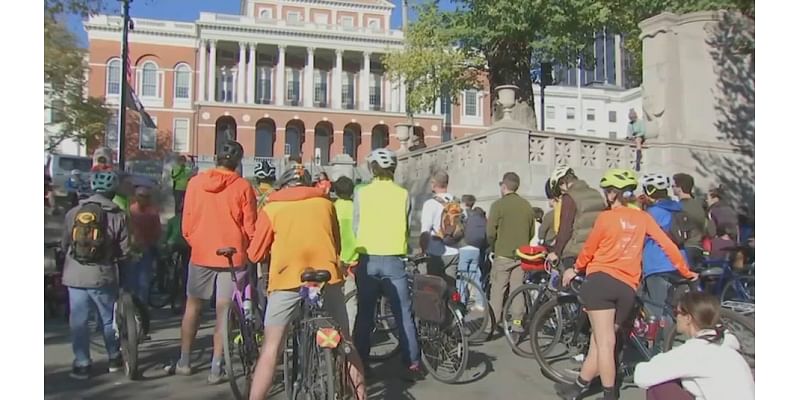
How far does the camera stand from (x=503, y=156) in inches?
610

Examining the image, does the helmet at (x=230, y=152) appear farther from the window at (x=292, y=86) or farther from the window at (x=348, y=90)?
the window at (x=348, y=90)

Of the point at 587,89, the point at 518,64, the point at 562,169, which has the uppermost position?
the point at 587,89

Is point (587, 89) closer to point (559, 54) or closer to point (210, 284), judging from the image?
point (559, 54)

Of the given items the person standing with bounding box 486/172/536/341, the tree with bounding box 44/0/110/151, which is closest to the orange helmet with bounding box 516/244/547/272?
the person standing with bounding box 486/172/536/341

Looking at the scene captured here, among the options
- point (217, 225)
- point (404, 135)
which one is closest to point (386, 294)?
point (217, 225)

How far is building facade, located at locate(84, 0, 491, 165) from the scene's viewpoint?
→ 6066cm

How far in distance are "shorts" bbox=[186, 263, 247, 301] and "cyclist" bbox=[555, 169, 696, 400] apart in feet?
9.22

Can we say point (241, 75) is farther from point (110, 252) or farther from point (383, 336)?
point (110, 252)

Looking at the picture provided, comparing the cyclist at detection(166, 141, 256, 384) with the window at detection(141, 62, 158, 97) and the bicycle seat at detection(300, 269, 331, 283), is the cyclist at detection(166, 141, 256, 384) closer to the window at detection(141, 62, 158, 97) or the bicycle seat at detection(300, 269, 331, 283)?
the bicycle seat at detection(300, 269, 331, 283)

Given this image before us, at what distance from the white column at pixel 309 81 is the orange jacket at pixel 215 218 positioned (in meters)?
60.0

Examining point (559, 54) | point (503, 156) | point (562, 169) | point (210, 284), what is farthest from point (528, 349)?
point (559, 54)

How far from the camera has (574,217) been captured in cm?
697
